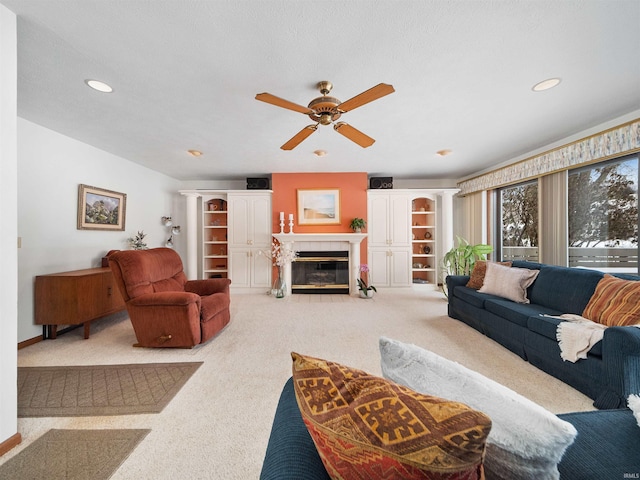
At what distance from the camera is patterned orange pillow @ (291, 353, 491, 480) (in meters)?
0.40

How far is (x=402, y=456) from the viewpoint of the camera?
16.0 inches

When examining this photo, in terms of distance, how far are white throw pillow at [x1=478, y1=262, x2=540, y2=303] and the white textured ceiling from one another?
5.61 feet

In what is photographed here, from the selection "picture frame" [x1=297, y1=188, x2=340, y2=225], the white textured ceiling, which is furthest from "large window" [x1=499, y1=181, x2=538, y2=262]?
"picture frame" [x1=297, y1=188, x2=340, y2=225]

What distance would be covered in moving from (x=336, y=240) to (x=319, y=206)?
0.78 metres

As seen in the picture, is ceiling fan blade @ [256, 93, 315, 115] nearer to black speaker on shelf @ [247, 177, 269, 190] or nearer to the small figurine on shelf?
black speaker on shelf @ [247, 177, 269, 190]

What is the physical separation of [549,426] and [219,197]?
223 inches

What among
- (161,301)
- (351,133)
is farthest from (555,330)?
(161,301)

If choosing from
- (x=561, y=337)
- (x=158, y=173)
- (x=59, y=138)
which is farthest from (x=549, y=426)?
(x=158, y=173)

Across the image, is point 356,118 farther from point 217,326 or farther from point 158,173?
point 158,173

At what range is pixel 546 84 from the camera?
85.1 inches

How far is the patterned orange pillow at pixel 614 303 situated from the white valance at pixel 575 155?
1577mm

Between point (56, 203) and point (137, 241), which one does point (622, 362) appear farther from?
point (137, 241)

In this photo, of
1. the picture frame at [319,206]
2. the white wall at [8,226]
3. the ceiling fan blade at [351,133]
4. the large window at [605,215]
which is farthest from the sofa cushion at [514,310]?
the white wall at [8,226]

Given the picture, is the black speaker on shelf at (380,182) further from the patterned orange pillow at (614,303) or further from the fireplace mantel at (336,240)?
the patterned orange pillow at (614,303)
